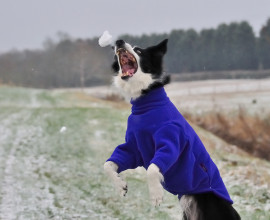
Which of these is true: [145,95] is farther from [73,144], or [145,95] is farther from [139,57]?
[73,144]

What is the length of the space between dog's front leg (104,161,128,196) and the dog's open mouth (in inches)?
31.7

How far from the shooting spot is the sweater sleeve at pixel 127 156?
13.6ft

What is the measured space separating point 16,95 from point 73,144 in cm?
1704

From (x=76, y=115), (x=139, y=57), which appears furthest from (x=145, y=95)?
(x=76, y=115)

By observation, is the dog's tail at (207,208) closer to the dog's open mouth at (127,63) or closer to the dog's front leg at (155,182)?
the dog's front leg at (155,182)

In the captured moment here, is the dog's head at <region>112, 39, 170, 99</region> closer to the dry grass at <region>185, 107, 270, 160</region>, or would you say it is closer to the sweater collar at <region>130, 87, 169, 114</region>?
the sweater collar at <region>130, 87, 169, 114</region>

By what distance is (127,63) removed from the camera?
3945 mm

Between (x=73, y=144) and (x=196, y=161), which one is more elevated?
(x=196, y=161)

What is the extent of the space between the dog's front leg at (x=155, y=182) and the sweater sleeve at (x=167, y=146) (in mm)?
49

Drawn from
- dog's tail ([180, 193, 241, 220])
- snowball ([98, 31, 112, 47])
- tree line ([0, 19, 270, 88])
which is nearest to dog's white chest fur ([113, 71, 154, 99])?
snowball ([98, 31, 112, 47])

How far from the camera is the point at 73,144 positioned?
1441 cm

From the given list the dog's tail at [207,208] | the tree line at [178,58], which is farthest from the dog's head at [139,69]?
the tree line at [178,58]

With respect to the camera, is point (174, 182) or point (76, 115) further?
point (76, 115)

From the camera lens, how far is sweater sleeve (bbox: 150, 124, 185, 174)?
3617mm
